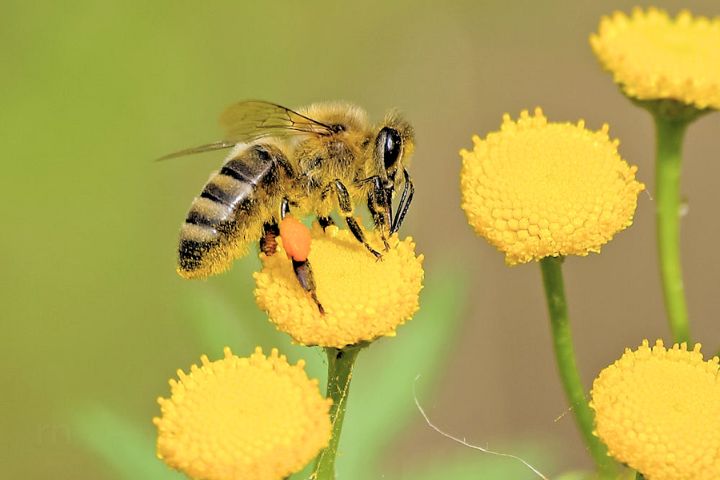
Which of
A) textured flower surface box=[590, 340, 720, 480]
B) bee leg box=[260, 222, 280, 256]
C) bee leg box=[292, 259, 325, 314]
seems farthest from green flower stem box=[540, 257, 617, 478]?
bee leg box=[260, 222, 280, 256]

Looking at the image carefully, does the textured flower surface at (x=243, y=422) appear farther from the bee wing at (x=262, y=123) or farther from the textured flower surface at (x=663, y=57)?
the textured flower surface at (x=663, y=57)

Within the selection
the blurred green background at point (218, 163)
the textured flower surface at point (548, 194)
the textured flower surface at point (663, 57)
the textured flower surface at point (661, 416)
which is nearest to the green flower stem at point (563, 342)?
the textured flower surface at point (548, 194)

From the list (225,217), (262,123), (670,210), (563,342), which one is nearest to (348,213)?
(225,217)

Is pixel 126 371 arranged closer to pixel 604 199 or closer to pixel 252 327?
pixel 252 327

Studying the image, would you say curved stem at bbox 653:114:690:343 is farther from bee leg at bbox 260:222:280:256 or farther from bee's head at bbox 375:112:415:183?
bee leg at bbox 260:222:280:256

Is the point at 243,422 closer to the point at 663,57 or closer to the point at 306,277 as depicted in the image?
the point at 306,277

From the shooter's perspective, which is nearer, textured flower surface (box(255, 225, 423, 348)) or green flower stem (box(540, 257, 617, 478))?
textured flower surface (box(255, 225, 423, 348))
